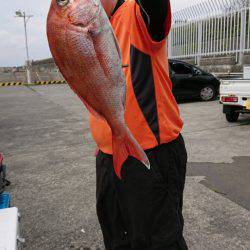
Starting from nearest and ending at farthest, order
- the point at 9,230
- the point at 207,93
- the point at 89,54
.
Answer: the point at 89,54 < the point at 9,230 < the point at 207,93

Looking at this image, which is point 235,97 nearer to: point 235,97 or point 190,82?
point 235,97

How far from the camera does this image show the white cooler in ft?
7.33

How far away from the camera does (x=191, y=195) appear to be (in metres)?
4.19

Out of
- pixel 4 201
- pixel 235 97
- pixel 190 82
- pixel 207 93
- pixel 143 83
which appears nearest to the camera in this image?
pixel 143 83

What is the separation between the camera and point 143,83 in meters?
1.85

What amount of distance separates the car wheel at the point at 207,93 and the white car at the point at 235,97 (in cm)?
464

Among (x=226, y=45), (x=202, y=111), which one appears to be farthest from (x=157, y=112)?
(x=226, y=45)

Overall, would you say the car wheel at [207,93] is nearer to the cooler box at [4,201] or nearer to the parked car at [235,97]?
the parked car at [235,97]

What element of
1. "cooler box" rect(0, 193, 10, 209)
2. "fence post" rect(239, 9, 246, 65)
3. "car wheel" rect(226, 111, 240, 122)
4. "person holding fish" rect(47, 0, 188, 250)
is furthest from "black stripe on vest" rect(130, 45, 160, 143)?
"fence post" rect(239, 9, 246, 65)

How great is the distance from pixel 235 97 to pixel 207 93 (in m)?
5.11

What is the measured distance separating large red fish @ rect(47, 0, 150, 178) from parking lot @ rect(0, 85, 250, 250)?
6.91 ft

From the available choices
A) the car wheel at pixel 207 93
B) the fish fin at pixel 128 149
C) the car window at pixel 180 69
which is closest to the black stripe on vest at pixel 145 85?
the fish fin at pixel 128 149

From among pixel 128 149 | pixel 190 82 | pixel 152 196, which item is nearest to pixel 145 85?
Result: pixel 128 149

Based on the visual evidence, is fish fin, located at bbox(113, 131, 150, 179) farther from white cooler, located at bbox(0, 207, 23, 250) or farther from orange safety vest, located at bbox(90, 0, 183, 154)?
white cooler, located at bbox(0, 207, 23, 250)
